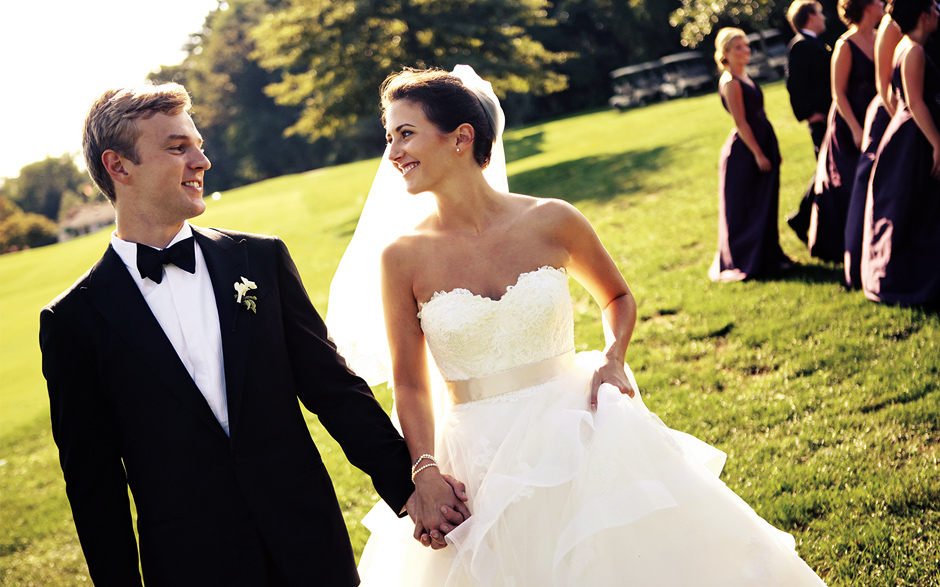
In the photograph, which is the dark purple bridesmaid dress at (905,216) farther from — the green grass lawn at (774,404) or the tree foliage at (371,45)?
the tree foliage at (371,45)

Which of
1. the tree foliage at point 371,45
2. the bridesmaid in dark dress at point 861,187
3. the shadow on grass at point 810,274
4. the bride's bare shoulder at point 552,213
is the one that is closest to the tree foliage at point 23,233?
the tree foliage at point 371,45

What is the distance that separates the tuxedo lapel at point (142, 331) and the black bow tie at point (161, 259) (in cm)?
8

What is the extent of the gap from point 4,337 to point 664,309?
1632cm

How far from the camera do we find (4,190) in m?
103

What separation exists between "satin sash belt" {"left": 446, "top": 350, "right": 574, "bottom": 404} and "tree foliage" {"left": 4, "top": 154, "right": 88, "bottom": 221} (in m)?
110

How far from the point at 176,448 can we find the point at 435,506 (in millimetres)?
914

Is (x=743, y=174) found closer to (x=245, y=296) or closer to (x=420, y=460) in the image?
(x=420, y=460)

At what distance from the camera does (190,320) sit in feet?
8.33

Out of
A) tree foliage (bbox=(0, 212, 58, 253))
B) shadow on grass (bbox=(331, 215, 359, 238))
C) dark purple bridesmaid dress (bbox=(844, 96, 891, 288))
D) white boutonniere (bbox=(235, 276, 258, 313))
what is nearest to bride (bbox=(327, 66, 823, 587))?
white boutonniere (bbox=(235, 276, 258, 313))

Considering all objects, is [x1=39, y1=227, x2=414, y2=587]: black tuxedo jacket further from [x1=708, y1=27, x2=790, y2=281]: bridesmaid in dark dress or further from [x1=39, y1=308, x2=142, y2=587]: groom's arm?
[x1=708, y1=27, x2=790, y2=281]: bridesmaid in dark dress

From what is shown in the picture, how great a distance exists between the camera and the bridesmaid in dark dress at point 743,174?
7516mm

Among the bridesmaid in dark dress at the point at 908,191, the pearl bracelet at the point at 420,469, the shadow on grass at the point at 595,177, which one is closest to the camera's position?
the pearl bracelet at the point at 420,469

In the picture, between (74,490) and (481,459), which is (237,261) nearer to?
(74,490)

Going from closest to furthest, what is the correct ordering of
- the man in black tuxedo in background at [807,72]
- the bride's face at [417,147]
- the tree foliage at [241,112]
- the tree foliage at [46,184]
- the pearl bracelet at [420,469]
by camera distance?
the pearl bracelet at [420,469] → the bride's face at [417,147] → the man in black tuxedo in background at [807,72] → the tree foliage at [241,112] → the tree foliage at [46,184]
